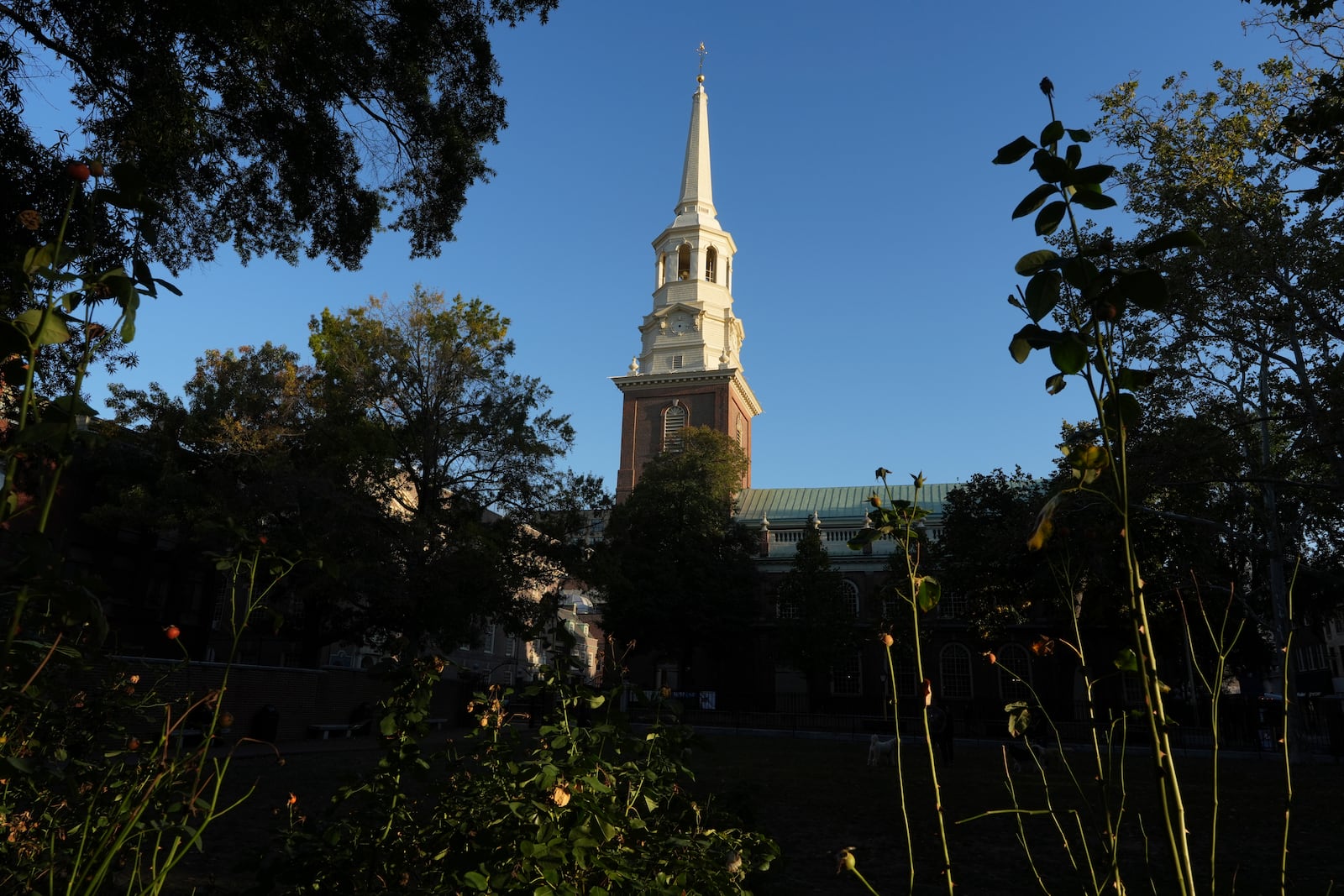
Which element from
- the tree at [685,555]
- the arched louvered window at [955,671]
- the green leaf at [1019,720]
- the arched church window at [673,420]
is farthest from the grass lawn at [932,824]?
the arched church window at [673,420]

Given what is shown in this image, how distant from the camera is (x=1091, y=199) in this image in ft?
5.31

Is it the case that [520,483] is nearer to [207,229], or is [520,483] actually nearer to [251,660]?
[251,660]

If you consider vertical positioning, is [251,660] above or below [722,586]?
below

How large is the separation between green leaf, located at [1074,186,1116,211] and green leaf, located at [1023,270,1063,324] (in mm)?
140

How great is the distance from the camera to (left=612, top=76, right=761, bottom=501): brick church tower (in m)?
55.9

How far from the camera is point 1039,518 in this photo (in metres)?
1.59

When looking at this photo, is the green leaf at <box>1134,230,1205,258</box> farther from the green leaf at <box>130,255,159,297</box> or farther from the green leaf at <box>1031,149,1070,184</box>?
the green leaf at <box>130,255,159,297</box>

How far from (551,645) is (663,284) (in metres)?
56.4

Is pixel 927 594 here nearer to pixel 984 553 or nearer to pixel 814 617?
pixel 984 553

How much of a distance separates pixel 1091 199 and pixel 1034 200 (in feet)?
0.33

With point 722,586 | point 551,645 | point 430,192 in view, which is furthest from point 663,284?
point 551,645

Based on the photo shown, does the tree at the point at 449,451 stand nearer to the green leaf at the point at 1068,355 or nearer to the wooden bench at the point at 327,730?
the wooden bench at the point at 327,730

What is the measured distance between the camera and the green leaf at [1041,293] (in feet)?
5.09

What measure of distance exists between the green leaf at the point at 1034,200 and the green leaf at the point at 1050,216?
0.02 metres
